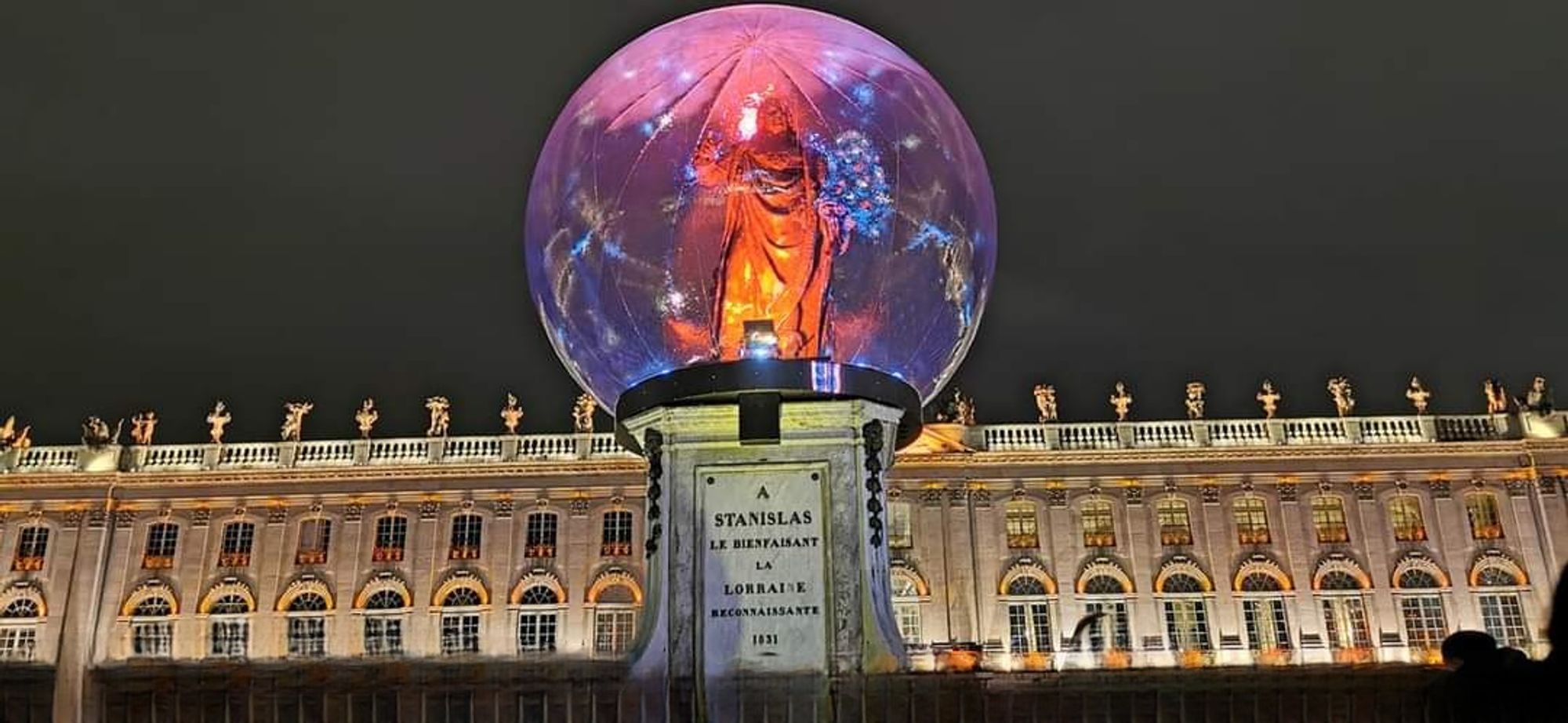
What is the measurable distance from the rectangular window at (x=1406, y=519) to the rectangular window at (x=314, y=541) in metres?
38.9

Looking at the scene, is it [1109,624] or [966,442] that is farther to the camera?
[966,442]

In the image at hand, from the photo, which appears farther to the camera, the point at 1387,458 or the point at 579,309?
the point at 1387,458

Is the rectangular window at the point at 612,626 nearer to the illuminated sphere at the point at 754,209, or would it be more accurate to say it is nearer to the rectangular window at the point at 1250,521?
the rectangular window at the point at 1250,521

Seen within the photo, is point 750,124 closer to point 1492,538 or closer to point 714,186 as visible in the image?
point 714,186

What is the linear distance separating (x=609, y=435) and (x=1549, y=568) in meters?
33.9

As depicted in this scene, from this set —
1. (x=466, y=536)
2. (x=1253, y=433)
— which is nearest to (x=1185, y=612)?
(x=1253, y=433)

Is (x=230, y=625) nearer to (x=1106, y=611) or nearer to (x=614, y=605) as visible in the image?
(x=614, y=605)

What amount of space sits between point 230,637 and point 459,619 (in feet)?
26.7

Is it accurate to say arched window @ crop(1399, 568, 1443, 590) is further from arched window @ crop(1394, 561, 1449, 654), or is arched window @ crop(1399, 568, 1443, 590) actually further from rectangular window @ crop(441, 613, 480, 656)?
rectangular window @ crop(441, 613, 480, 656)

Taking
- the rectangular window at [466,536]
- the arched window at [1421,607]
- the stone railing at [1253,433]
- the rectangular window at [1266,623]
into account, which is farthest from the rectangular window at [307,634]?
the arched window at [1421,607]

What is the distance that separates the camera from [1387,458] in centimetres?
4869

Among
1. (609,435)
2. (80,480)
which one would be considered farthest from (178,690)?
(80,480)

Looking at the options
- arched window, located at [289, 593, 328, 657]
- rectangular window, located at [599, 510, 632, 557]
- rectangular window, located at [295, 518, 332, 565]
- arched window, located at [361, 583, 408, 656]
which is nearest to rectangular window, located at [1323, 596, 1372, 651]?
rectangular window, located at [599, 510, 632, 557]

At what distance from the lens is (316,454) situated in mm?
50062
